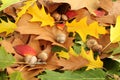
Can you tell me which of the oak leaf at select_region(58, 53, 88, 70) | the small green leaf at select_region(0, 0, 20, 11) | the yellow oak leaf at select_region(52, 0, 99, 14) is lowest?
the oak leaf at select_region(58, 53, 88, 70)

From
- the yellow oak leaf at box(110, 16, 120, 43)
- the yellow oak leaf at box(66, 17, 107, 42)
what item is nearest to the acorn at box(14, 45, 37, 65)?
the yellow oak leaf at box(66, 17, 107, 42)

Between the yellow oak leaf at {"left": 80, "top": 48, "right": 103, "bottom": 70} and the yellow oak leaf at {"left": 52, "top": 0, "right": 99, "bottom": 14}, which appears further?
the yellow oak leaf at {"left": 52, "top": 0, "right": 99, "bottom": 14}

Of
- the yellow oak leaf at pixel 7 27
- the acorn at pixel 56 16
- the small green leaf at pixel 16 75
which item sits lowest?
the small green leaf at pixel 16 75

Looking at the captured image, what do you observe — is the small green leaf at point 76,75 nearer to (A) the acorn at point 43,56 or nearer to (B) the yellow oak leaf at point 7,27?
(A) the acorn at point 43,56

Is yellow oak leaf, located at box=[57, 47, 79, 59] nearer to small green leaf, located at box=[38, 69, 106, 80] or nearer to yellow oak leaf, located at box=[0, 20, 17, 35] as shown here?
small green leaf, located at box=[38, 69, 106, 80]

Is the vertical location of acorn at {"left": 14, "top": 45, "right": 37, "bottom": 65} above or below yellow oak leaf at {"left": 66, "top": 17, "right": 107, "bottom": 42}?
below

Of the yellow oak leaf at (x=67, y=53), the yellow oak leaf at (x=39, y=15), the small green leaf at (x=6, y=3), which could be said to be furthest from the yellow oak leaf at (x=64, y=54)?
the small green leaf at (x=6, y=3)
